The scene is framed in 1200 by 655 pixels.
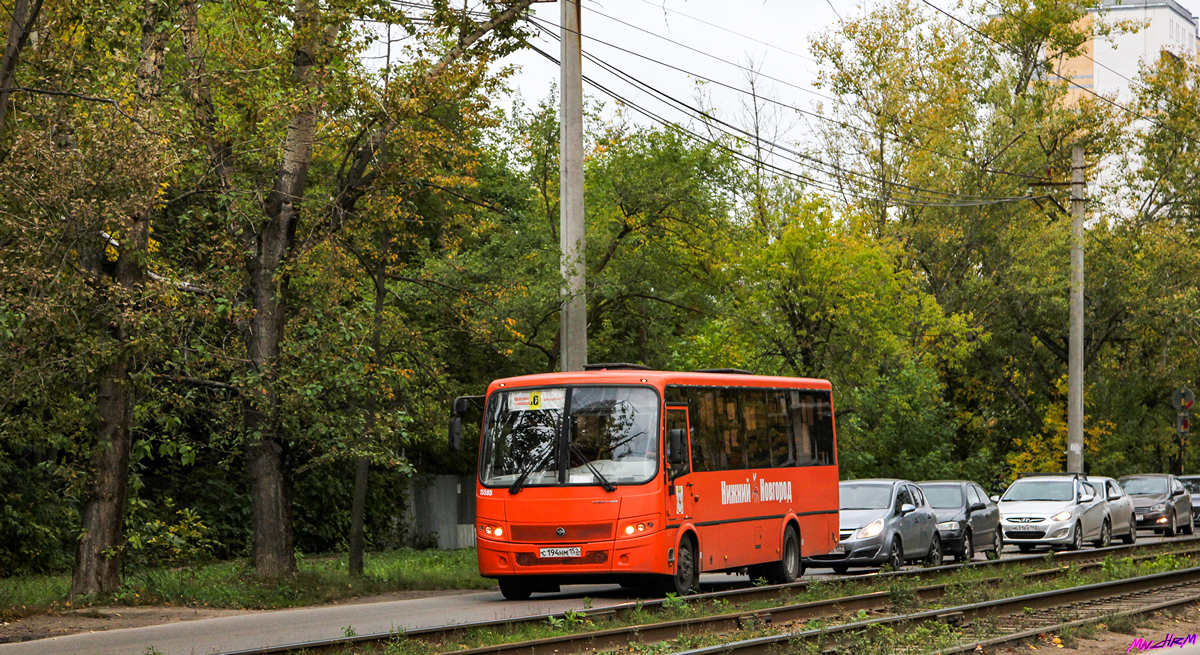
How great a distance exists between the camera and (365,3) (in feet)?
54.0

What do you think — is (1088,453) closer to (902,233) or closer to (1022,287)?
(1022,287)

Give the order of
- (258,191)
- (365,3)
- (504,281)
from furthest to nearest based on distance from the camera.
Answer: (504,281)
(258,191)
(365,3)

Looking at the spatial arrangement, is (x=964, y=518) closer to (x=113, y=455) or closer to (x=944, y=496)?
(x=944, y=496)

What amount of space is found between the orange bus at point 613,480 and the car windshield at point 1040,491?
1272cm

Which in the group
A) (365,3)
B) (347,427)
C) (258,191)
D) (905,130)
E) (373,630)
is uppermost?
(905,130)

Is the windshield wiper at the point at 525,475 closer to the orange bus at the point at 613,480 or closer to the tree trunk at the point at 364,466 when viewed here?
the orange bus at the point at 613,480

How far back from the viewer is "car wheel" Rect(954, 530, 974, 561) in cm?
2356

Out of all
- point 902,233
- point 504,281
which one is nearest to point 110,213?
point 504,281

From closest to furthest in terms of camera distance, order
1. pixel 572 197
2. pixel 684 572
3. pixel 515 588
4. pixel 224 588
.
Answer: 1. pixel 684 572
2. pixel 515 588
3. pixel 224 588
4. pixel 572 197

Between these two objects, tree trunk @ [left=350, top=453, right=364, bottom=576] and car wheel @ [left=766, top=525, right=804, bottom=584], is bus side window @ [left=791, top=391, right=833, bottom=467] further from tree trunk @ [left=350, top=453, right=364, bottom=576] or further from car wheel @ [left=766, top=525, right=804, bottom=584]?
tree trunk @ [left=350, top=453, right=364, bottom=576]

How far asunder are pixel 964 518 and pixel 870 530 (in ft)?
11.7

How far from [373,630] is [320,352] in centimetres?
536

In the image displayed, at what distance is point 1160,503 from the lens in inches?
1388

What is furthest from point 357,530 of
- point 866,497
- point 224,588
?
point 866,497
